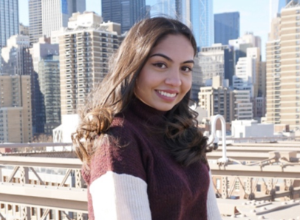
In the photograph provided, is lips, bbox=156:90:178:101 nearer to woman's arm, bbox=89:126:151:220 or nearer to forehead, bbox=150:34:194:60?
forehead, bbox=150:34:194:60

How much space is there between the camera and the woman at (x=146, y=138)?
4.76 feet

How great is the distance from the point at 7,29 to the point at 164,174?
8102 inches

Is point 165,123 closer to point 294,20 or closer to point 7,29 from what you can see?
point 294,20

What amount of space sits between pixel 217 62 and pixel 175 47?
178 meters

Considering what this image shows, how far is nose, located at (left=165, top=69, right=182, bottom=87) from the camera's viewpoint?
1680 mm

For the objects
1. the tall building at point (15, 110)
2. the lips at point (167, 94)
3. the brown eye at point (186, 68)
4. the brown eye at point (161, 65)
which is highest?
the brown eye at point (161, 65)

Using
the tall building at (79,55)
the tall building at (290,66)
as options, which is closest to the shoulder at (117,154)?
the tall building at (79,55)

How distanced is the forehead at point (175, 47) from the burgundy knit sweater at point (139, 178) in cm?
19

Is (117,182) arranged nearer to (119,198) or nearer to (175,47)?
(119,198)

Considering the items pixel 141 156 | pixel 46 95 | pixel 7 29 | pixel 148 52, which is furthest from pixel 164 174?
pixel 7 29

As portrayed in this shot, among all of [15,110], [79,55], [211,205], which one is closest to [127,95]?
[211,205]

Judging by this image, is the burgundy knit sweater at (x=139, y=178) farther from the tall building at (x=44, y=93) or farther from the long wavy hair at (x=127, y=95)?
the tall building at (x=44, y=93)

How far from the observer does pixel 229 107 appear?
113375 mm

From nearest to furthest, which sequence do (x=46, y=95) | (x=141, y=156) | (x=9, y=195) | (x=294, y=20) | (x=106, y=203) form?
(x=106, y=203) < (x=141, y=156) < (x=9, y=195) < (x=294, y=20) < (x=46, y=95)
